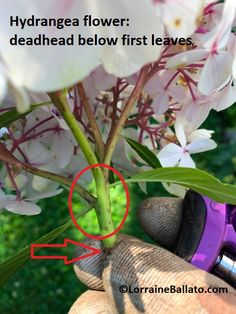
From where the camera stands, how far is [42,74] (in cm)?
29

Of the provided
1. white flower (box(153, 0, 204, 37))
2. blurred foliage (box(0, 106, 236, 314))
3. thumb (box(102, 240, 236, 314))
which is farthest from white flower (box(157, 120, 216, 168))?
blurred foliage (box(0, 106, 236, 314))

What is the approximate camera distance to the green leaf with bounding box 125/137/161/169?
0.63m

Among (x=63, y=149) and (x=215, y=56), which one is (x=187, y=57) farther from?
(x=63, y=149)

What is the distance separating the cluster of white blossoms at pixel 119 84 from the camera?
30 centimetres

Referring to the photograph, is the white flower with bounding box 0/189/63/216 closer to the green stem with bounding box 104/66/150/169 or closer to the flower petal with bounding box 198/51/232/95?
the green stem with bounding box 104/66/150/169

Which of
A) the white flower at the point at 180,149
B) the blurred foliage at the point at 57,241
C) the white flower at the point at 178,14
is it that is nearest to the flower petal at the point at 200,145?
the white flower at the point at 180,149

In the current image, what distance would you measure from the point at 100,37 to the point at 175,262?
1.02 feet

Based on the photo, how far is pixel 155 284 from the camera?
54cm

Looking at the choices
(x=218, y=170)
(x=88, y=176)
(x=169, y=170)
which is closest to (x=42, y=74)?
(x=169, y=170)

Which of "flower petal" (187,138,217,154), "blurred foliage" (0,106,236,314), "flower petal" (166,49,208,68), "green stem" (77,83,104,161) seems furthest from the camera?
"blurred foliage" (0,106,236,314)

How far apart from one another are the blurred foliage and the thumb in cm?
86

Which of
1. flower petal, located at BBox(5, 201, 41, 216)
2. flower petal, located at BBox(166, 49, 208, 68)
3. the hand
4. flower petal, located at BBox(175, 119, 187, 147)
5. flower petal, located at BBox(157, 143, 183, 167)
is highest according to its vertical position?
A: flower petal, located at BBox(166, 49, 208, 68)

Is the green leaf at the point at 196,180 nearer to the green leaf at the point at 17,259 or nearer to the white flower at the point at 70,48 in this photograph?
the green leaf at the point at 17,259

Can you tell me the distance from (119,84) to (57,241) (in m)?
0.94
